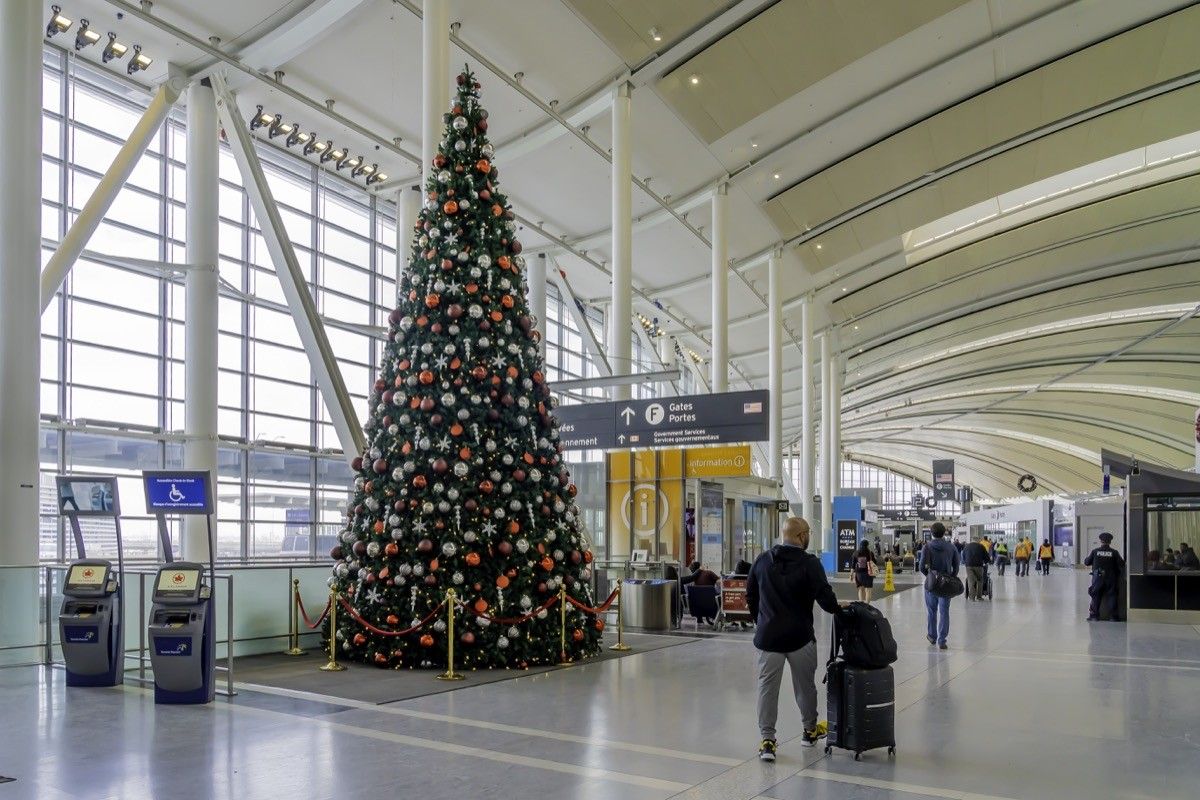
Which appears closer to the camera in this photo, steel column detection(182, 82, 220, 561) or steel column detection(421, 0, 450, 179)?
steel column detection(421, 0, 450, 179)

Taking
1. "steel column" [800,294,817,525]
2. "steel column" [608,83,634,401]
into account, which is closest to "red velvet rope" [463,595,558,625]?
"steel column" [608,83,634,401]

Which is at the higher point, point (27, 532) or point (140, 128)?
point (140, 128)

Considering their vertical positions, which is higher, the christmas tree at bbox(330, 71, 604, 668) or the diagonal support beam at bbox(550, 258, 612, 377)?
the diagonal support beam at bbox(550, 258, 612, 377)

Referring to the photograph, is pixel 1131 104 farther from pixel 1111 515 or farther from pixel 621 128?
pixel 1111 515

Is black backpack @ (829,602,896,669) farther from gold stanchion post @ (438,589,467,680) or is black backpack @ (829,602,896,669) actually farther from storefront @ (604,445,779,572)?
storefront @ (604,445,779,572)

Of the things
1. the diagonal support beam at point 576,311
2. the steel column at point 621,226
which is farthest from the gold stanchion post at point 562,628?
the diagonal support beam at point 576,311

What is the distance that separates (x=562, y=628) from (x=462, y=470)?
208cm

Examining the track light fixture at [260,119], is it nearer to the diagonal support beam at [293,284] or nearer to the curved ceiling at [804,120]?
the curved ceiling at [804,120]

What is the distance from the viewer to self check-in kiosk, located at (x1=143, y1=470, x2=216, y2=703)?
806cm

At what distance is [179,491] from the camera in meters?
8.64

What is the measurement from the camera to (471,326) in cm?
1052

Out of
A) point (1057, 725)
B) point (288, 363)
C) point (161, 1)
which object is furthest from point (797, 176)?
point (1057, 725)

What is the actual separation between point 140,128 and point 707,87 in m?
10.8

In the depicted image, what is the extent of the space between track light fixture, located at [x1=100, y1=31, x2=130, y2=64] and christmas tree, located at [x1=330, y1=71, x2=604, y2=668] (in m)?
8.90
